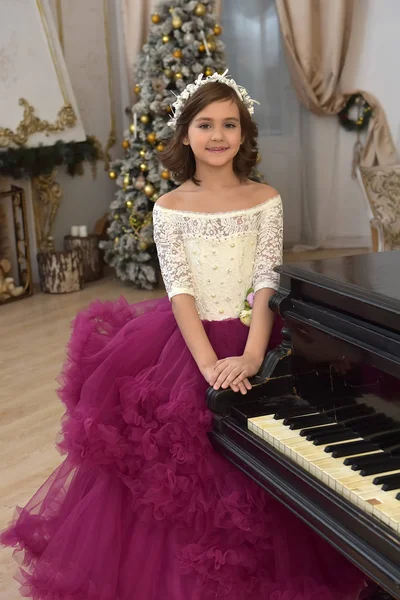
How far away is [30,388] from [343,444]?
2691 mm

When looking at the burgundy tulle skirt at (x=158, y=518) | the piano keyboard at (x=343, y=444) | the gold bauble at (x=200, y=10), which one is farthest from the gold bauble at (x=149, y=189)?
the piano keyboard at (x=343, y=444)

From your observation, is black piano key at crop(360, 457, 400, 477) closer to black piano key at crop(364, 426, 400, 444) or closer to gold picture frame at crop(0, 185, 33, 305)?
black piano key at crop(364, 426, 400, 444)

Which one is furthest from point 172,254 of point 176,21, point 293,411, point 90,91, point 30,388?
point 90,91

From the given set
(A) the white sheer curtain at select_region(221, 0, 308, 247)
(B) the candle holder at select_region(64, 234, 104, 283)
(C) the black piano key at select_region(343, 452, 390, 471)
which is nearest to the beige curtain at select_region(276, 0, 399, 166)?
(A) the white sheer curtain at select_region(221, 0, 308, 247)

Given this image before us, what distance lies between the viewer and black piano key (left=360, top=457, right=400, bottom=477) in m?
1.21

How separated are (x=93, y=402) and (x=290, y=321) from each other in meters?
0.55

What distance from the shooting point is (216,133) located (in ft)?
6.33

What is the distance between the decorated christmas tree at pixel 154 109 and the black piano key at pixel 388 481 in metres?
3.99

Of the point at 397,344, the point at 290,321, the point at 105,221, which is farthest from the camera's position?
the point at 105,221

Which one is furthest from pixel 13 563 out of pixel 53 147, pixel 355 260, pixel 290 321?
pixel 53 147

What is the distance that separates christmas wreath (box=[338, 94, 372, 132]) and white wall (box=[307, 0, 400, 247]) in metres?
0.11

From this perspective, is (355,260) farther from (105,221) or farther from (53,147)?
(105,221)

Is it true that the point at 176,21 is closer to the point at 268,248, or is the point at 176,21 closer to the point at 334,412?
the point at 268,248

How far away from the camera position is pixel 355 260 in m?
1.59
